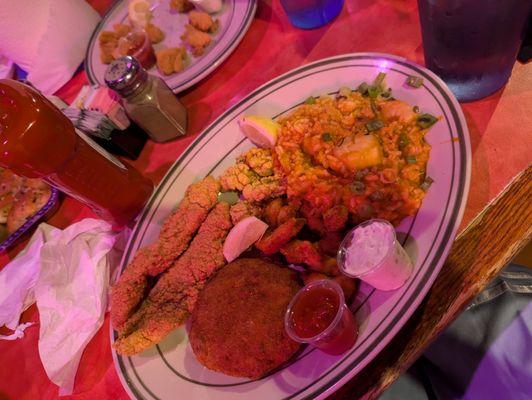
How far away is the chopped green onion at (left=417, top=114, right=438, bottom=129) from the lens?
1.53 m

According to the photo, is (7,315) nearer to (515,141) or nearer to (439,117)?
(439,117)

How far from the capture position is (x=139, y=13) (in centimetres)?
268

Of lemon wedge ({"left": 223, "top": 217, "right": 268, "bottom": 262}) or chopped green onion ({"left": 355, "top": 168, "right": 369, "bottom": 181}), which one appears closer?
chopped green onion ({"left": 355, "top": 168, "right": 369, "bottom": 181})

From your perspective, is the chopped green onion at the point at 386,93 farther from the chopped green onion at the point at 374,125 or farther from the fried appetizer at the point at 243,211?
the fried appetizer at the point at 243,211

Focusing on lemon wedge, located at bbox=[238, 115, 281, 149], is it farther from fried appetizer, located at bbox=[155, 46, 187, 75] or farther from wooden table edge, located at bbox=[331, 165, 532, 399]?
wooden table edge, located at bbox=[331, 165, 532, 399]

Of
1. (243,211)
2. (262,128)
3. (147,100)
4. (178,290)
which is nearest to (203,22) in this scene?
(147,100)

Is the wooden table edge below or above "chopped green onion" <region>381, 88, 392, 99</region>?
below

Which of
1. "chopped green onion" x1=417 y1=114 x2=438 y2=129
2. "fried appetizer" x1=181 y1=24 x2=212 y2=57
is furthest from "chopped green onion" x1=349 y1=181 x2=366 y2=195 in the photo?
"fried appetizer" x1=181 y1=24 x2=212 y2=57

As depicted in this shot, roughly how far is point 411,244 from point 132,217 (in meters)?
1.24

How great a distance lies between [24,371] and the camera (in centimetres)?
198

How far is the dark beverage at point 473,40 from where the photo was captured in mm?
1276

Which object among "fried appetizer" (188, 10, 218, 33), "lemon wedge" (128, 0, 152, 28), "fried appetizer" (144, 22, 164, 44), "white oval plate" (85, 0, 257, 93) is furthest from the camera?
"lemon wedge" (128, 0, 152, 28)

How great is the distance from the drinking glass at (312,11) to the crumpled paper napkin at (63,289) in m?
1.29

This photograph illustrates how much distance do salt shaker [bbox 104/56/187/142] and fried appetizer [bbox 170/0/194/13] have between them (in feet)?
2.42
